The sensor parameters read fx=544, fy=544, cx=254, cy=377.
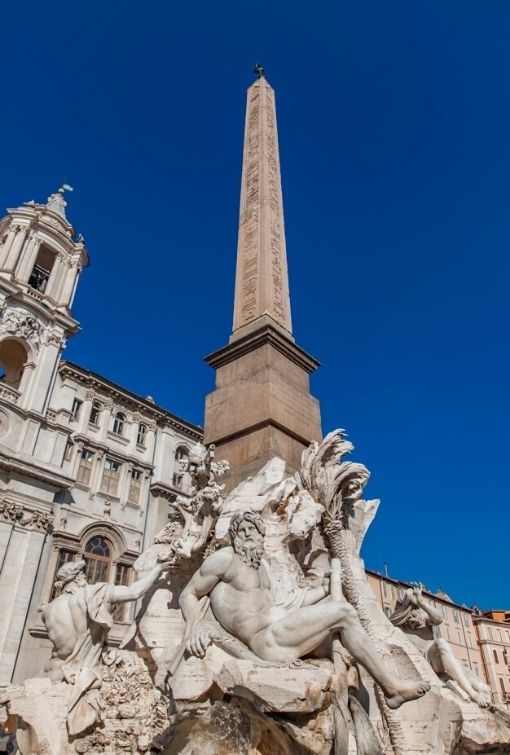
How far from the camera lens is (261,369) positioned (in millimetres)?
7648

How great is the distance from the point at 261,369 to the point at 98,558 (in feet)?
57.5

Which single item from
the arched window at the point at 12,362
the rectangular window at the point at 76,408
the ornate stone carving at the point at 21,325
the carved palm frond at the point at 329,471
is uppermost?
the ornate stone carving at the point at 21,325

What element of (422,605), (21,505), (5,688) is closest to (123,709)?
(5,688)

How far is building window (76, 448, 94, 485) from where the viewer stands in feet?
75.9

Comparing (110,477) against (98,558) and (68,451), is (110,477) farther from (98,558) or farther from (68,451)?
(98,558)

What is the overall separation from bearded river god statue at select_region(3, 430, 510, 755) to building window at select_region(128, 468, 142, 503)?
19.1 m

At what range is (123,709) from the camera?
4.61m

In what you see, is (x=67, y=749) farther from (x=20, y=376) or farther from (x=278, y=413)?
(x=20, y=376)

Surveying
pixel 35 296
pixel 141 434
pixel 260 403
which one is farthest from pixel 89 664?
pixel 141 434

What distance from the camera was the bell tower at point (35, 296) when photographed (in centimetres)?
2242

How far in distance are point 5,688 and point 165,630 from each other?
1.47 m

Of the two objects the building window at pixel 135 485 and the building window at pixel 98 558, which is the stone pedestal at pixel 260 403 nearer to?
the building window at pixel 98 558

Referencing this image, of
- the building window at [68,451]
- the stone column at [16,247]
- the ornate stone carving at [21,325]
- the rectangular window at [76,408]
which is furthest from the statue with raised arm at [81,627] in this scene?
the stone column at [16,247]

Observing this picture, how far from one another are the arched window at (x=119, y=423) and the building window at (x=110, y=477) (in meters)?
1.56
